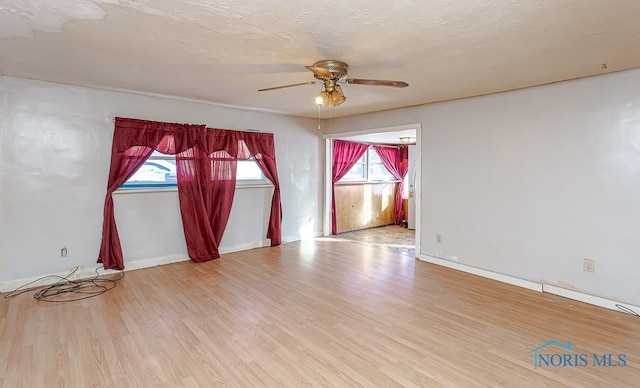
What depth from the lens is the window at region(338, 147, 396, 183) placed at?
7324 millimetres

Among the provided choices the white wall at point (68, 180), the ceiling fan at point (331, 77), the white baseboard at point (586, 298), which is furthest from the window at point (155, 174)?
the white baseboard at point (586, 298)

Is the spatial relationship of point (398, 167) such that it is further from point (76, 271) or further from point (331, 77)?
point (76, 271)

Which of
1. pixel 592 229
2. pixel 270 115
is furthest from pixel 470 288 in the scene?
pixel 270 115

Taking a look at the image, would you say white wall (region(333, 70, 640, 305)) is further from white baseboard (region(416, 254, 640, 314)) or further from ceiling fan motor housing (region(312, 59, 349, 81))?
ceiling fan motor housing (region(312, 59, 349, 81))

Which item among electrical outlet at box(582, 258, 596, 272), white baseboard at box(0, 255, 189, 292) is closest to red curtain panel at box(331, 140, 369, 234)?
white baseboard at box(0, 255, 189, 292)

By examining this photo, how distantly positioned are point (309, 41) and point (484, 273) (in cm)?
341

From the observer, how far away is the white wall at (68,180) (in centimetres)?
344

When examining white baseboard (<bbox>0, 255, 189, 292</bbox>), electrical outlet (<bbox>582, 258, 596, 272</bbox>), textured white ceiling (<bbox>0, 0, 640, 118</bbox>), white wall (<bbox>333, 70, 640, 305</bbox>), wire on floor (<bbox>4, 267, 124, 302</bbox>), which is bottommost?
wire on floor (<bbox>4, 267, 124, 302</bbox>)

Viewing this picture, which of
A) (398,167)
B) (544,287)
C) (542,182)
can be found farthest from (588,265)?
(398,167)

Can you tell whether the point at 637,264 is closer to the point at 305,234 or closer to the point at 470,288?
the point at 470,288

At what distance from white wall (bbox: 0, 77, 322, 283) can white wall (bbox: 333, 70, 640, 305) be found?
3340 millimetres

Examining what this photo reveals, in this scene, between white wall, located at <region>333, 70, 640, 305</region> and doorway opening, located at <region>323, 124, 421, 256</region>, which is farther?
doorway opening, located at <region>323, 124, 421, 256</region>

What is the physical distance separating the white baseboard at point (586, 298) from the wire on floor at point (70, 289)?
15.6ft

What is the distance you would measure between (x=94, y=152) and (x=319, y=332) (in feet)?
10.9
